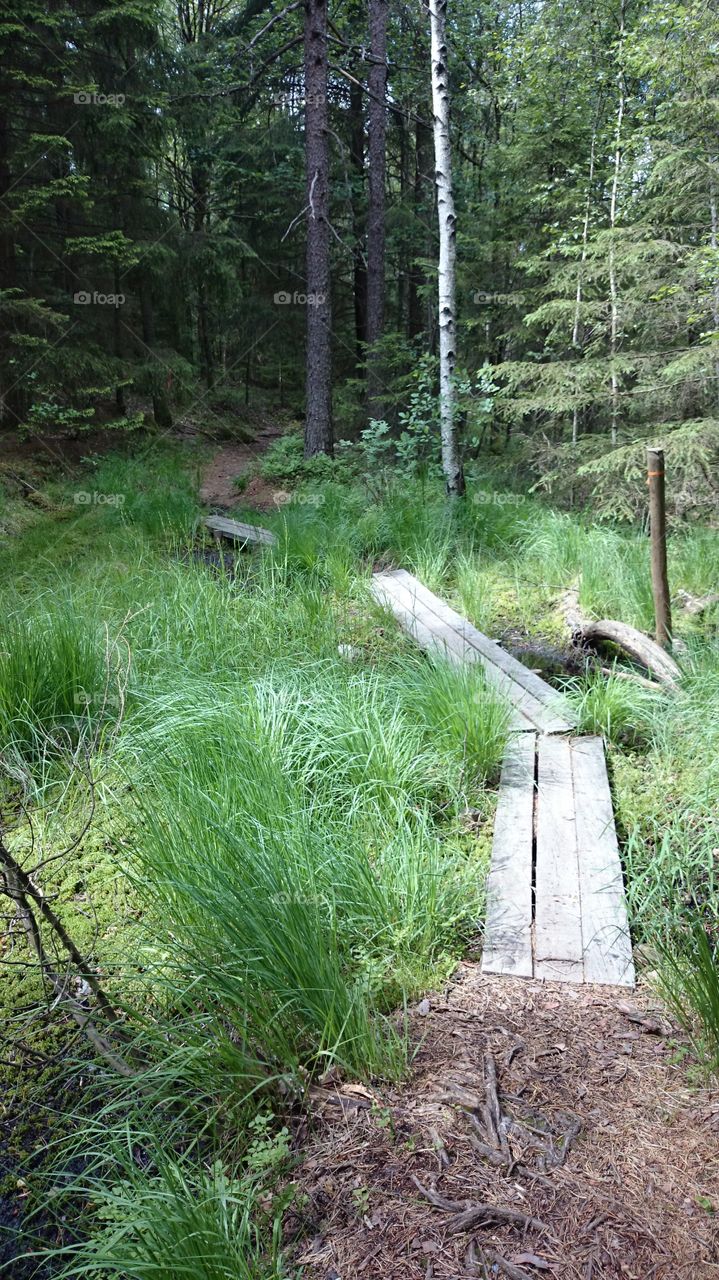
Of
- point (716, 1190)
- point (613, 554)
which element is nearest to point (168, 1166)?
point (716, 1190)

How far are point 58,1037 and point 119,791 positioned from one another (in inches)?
36.0

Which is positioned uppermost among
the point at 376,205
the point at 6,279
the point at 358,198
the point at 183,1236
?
the point at 358,198

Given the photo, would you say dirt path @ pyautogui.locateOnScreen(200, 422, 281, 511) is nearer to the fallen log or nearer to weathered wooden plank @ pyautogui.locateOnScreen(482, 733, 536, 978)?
the fallen log

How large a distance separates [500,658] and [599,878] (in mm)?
1977

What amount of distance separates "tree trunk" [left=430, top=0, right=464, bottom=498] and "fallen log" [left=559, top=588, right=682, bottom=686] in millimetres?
3062

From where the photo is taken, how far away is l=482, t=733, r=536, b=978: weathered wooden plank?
2.24 metres

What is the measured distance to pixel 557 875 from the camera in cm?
259

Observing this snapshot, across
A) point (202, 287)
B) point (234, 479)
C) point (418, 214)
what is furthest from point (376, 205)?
point (234, 479)

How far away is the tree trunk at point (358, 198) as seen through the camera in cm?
1440

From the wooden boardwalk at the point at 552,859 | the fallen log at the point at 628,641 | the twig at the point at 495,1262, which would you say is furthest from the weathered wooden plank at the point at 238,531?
the twig at the point at 495,1262

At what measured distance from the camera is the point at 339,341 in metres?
16.8

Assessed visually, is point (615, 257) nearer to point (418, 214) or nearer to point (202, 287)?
point (202, 287)

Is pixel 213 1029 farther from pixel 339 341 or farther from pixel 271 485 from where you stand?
pixel 339 341

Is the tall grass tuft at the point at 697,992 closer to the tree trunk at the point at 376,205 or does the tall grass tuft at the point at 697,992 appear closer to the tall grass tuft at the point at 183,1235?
the tall grass tuft at the point at 183,1235
